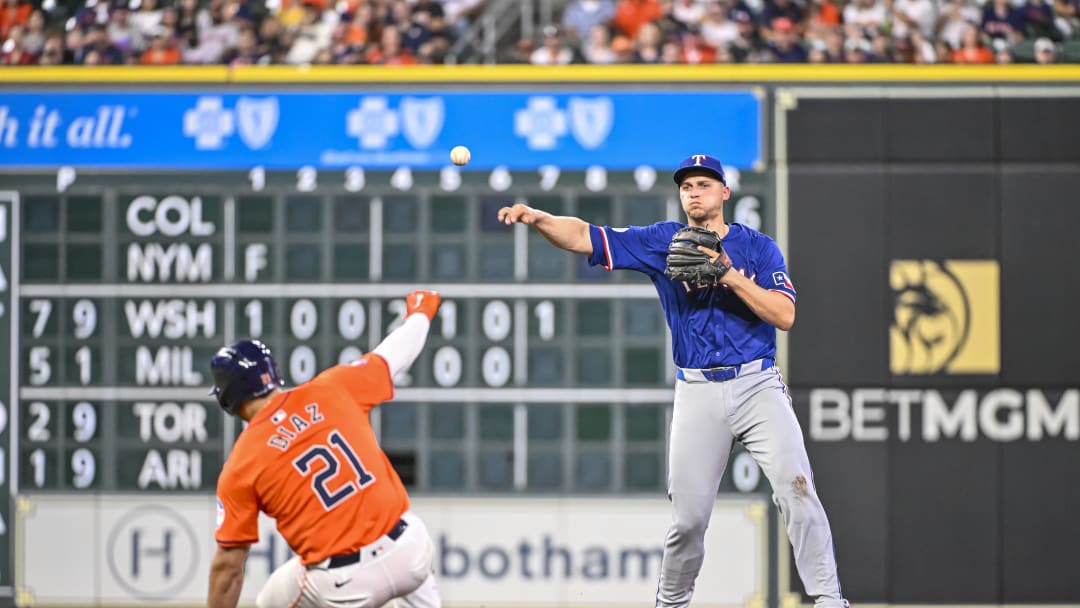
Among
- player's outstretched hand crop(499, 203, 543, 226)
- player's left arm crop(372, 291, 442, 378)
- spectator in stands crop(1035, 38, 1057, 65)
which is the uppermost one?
spectator in stands crop(1035, 38, 1057, 65)

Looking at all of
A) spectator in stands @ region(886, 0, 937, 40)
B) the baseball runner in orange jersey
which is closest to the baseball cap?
the baseball runner in orange jersey

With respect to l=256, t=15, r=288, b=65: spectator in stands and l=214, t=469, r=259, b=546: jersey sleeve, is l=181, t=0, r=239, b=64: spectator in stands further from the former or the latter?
l=214, t=469, r=259, b=546: jersey sleeve

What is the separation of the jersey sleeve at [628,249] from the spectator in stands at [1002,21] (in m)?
4.48

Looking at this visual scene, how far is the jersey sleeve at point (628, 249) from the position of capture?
20.0 ft

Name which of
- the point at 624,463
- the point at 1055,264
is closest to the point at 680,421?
the point at 624,463

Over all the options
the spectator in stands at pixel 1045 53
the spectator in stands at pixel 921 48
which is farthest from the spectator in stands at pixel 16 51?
the spectator in stands at pixel 1045 53

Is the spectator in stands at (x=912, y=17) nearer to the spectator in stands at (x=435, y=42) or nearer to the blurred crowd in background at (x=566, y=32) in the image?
the blurred crowd in background at (x=566, y=32)

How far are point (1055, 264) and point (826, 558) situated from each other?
13.7 ft

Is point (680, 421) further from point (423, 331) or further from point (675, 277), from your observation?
point (423, 331)

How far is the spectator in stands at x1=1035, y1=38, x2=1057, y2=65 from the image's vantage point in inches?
369

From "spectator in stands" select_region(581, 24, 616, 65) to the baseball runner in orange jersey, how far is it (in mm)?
4736

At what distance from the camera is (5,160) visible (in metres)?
9.48

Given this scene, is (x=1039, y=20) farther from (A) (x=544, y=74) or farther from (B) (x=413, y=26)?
(B) (x=413, y=26)

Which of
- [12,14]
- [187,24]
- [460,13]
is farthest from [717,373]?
[12,14]
